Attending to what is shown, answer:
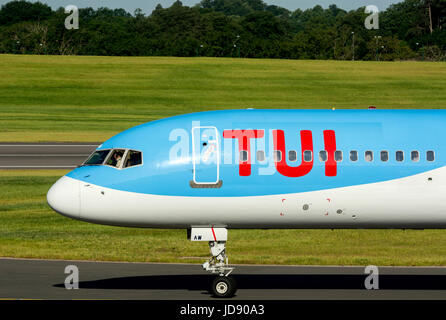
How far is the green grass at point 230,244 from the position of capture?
28.4 meters

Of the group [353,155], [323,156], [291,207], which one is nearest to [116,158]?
[291,207]

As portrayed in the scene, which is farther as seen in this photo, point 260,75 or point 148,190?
point 260,75

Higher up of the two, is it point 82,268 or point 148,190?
point 148,190

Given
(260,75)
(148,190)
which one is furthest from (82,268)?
(260,75)

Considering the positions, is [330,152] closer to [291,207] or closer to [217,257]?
[291,207]

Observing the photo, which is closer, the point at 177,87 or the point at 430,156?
the point at 430,156

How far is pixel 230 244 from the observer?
31.5 meters

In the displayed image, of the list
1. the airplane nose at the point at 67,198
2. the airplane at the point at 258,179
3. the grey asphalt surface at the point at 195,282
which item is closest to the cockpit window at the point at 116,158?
the airplane at the point at 258,179

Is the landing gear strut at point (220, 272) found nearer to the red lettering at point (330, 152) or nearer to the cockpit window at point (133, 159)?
the cockpit window at point (133, 159)

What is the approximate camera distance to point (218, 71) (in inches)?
5354

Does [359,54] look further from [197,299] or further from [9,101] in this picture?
[197,299]

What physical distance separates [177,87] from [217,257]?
10223 cm
